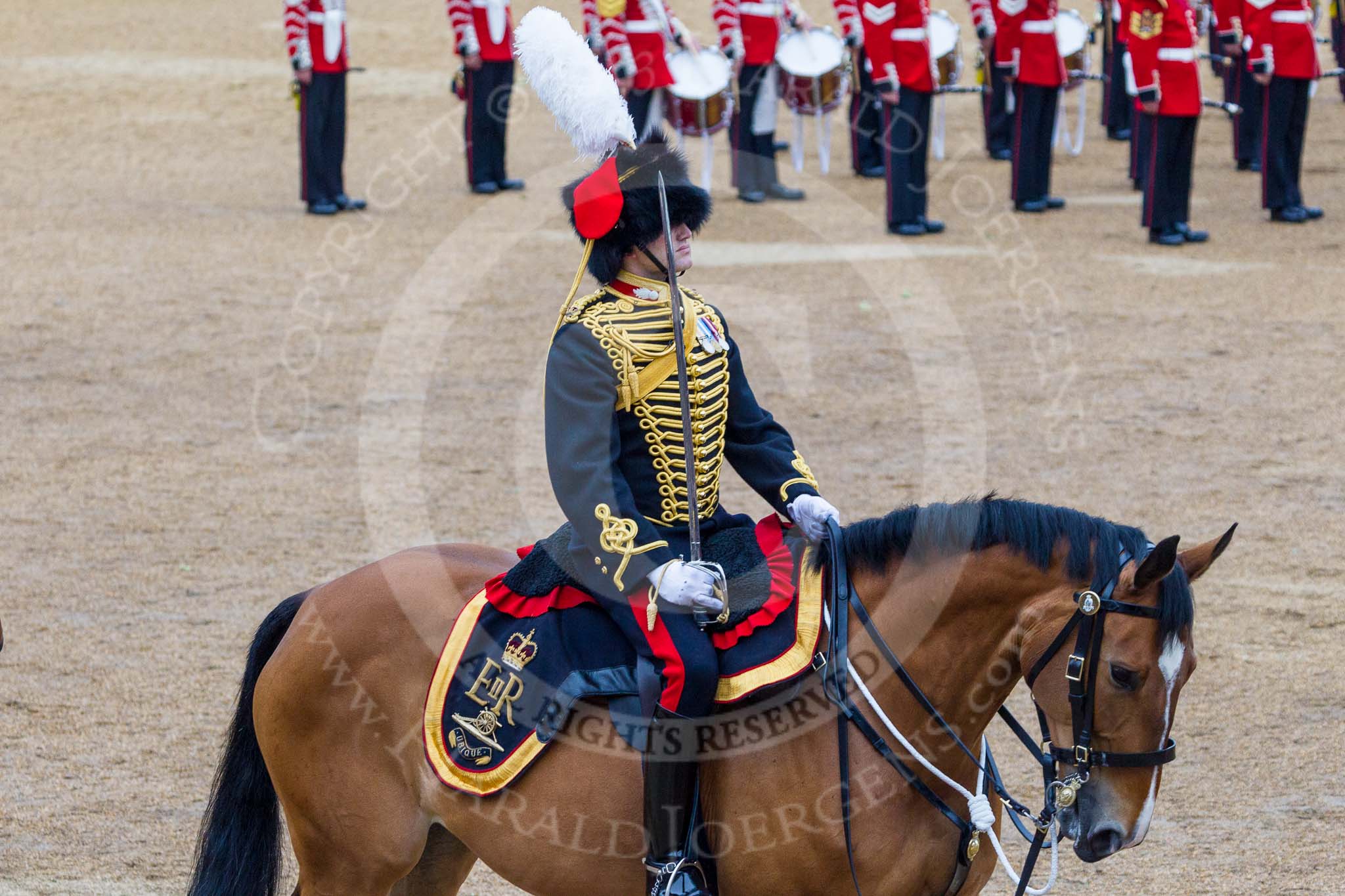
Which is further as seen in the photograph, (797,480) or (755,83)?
(755,83)

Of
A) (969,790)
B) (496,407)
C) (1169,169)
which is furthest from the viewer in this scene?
(1169,169)

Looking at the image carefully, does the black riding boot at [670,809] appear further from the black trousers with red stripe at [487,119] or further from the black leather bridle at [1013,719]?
the black trousers with red stripe at [487,119]

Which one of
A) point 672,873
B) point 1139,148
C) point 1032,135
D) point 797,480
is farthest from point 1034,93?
point 672,873

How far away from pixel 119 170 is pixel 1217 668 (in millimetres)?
11454

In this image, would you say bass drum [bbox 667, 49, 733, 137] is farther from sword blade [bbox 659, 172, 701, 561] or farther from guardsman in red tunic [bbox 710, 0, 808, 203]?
sword blade [bbox 659, 172, 701, 561]

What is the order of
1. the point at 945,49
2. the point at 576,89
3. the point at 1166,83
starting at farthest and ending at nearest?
the point at 945,49
the point at 1166,83
the point at 576,89

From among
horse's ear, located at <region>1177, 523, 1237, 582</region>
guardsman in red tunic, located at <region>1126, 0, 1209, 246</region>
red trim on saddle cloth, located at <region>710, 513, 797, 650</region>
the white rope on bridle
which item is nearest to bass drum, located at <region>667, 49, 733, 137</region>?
guardsman in red tunic, located at <region>1126, 0, 1209, 246</region>

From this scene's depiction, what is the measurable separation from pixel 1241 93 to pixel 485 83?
Result: 6280 millimetres

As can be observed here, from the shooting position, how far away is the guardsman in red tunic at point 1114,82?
15109mm

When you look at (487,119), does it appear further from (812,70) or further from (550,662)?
(550,662)

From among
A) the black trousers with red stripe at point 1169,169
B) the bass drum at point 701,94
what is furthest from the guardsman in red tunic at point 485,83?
the black trousers with red stripe at point 1169,169

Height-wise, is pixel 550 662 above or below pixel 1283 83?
below

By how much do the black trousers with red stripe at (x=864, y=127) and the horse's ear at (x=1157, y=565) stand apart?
456 inches

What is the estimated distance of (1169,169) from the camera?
10.9 metres
